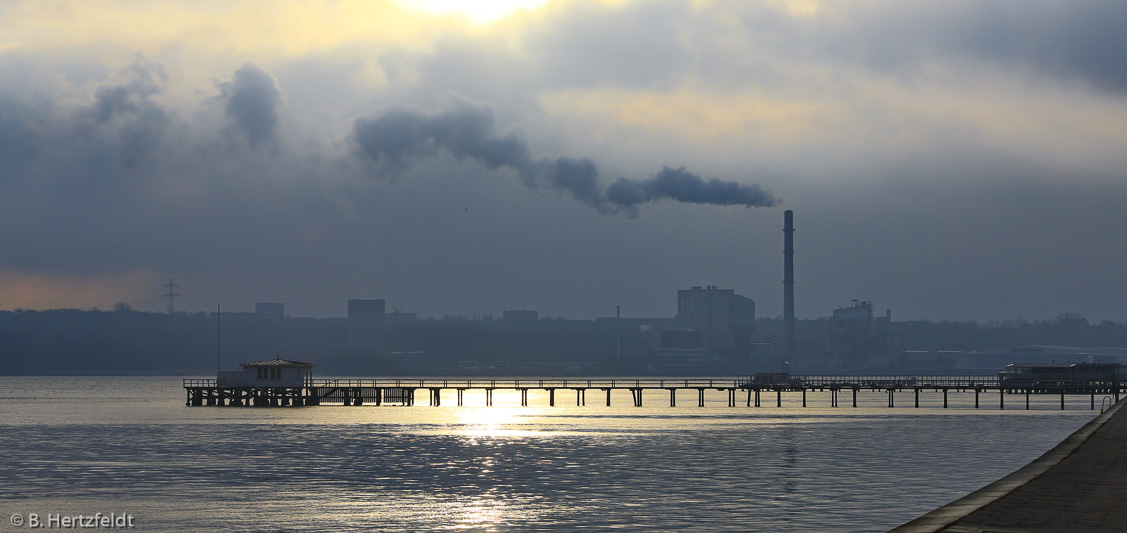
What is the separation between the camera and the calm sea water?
4609 centimetres

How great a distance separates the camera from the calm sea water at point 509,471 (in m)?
46.1

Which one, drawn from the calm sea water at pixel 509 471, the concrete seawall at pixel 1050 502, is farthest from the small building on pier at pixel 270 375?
the concrete seawall at pixel 1050 502

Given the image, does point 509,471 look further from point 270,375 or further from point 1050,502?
point 270,375

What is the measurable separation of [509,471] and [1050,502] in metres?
38.7

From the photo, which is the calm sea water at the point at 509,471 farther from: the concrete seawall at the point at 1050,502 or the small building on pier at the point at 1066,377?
the small building on pier at the point at 1066,377

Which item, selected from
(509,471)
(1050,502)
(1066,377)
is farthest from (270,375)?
(1050,502)

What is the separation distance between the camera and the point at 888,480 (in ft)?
191

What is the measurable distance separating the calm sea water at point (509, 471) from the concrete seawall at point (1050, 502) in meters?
6.36

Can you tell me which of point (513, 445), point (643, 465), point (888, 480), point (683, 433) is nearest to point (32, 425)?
point (513, 445)

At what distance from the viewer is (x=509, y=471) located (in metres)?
65.7

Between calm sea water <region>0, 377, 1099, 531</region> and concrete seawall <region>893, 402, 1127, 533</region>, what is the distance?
20.9 feet

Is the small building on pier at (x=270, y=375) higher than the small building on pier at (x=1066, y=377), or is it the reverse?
the small building on pier at (x=270, y=375)

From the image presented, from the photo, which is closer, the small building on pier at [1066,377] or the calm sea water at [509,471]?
the calm sea water at [509,471]

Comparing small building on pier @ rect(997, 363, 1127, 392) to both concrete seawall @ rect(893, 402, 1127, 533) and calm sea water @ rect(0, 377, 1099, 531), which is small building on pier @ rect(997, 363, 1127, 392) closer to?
calm sea water @ rect(0, 377, 1099, 531)
